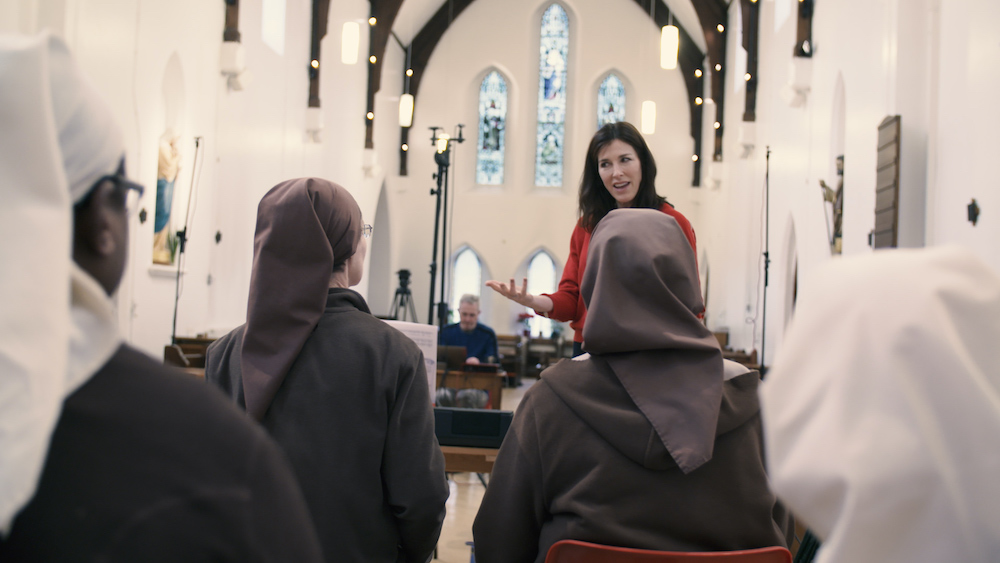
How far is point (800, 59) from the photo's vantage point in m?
8.30

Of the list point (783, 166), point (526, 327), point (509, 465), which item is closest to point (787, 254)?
point (783, 166)

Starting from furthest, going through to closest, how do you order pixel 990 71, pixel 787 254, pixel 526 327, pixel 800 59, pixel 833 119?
1. pixel 526 327
2. pixel 787 254
3. pixel 800 59
4. pixel 833 119
5. pixel 990 71

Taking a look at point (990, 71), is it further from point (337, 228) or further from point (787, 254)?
point (787, 254)

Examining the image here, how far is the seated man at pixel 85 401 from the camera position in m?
0.57

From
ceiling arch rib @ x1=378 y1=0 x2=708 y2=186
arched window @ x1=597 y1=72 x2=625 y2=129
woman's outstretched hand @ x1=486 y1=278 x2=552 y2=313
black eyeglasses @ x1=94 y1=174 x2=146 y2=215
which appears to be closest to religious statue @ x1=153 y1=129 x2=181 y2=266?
woman's outstretched hand @ x1=486 y1=278 x2=552 y2=313

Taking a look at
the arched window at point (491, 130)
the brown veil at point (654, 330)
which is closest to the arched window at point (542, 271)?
the arched window at point (491, 130)

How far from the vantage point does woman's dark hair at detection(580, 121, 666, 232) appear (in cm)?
256

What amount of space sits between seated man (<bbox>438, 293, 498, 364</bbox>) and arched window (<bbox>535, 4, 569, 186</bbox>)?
28.9 ft

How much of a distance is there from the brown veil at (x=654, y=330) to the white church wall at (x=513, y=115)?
1379 centimetres

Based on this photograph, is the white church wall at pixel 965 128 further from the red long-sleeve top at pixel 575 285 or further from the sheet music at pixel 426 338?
the sheet music at pixel 426 338

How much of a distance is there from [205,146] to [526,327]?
8.32m

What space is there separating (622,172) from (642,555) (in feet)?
4.63

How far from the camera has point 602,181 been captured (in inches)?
104

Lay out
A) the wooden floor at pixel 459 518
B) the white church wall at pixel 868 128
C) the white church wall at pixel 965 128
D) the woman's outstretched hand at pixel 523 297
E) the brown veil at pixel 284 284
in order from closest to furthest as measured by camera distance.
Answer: the brown veil at pixel 284 284 → the woman's outstretched hand at pixel 523 297 → the wooden floor at pixel 459 518 → the white church wall at pixel 965 128 → the white church wall at pixel 868 128
